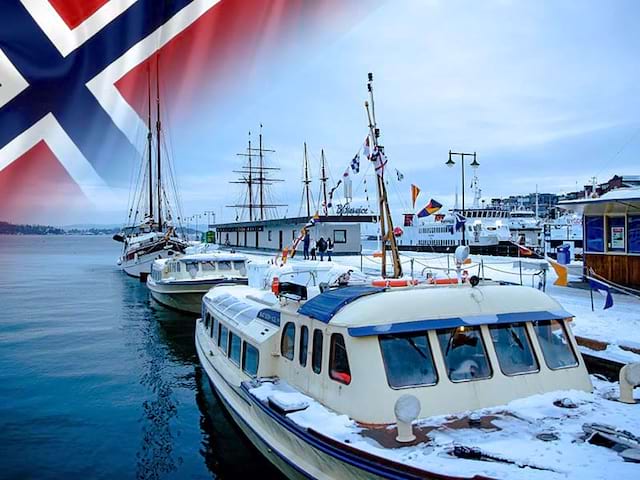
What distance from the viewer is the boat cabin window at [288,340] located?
8484mm

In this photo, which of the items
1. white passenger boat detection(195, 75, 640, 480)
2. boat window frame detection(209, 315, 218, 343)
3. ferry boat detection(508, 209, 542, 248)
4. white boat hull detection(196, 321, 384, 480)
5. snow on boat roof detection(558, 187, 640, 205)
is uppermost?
snow on boat roof detection(558, 187, 640, 205)

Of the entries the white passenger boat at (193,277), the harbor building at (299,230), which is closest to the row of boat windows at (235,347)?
the white passenger boat at (193,277)

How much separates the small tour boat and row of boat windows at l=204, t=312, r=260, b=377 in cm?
62

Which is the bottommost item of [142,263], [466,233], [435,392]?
[142,263]

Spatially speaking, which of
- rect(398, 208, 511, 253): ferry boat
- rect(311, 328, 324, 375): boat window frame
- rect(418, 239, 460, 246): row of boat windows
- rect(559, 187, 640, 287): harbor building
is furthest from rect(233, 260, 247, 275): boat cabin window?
rect(418, 239, 460, 246): row of boat windows

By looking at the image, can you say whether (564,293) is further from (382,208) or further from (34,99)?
(34,99)

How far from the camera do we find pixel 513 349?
7301mm

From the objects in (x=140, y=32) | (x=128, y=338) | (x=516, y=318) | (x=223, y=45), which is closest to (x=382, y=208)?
(x=516, y=318)

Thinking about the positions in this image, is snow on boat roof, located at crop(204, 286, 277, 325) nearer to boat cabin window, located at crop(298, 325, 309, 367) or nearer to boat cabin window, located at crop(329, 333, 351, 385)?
boat cabin window, located at crop(298, 325, 309, 367)

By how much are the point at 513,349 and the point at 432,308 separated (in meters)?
1.35

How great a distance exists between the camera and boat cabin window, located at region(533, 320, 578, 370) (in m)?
7.43

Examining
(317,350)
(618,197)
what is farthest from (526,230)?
(317,350)

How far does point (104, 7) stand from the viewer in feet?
16.5

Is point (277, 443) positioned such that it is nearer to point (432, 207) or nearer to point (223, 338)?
point (223, 338)
